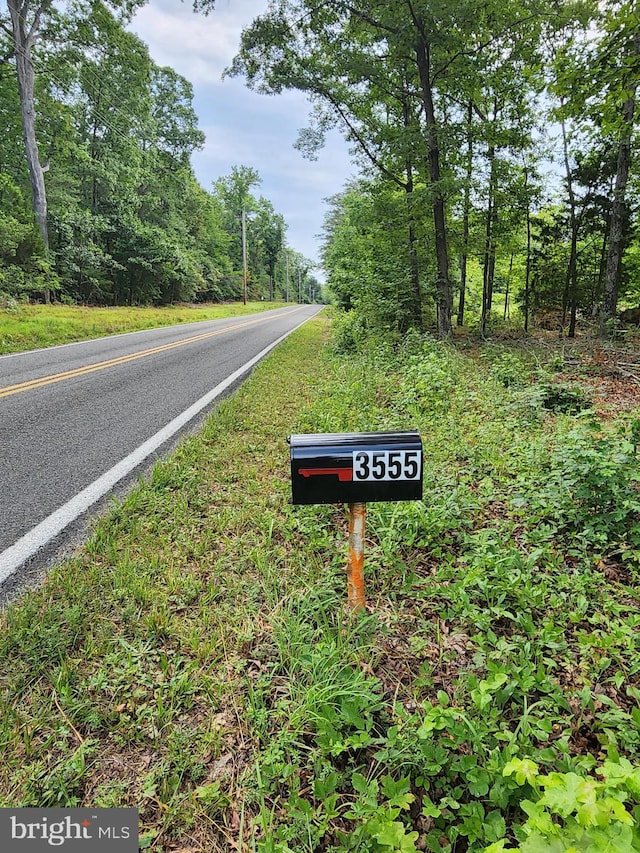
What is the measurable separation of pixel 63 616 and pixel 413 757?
1614 millimetres

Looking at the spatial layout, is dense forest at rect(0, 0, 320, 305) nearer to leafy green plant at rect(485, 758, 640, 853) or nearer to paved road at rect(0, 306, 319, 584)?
paved road at rect(0, 306, 319, 584)

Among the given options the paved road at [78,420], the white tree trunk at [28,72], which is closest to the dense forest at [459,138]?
the paved road at [78,420]

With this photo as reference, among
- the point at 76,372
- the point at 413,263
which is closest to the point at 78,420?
the point at 76,372

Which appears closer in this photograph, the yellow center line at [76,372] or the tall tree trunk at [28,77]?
the yellow center line at [76,372]

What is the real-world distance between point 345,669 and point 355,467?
836 mm

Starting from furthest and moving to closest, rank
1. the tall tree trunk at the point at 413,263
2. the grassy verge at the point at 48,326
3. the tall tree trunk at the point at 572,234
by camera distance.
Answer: the tall tree trunk at the point at 572,234 < the tall tree trunk at the point at 413,263 < the grassy verge at the point at 48,326

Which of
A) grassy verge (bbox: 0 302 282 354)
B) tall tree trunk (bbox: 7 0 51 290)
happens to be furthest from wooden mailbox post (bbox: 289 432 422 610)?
tall tree trunk (bbox: 7 0 51 290)

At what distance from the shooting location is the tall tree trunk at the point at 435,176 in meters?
8.04

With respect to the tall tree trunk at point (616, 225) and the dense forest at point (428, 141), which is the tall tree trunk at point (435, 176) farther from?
the tall tree trunk at point (616, 225)

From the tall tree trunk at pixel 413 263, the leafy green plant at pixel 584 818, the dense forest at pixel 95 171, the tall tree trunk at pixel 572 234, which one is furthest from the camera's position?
the dense forest at pixel 95 171

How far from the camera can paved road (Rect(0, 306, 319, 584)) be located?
284 cm

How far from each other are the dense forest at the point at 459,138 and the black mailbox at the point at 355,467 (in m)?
6.02

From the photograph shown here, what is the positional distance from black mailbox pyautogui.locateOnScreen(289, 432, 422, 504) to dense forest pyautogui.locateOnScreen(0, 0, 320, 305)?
50.5 ft

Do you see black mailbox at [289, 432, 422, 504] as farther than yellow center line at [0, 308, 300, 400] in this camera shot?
No
